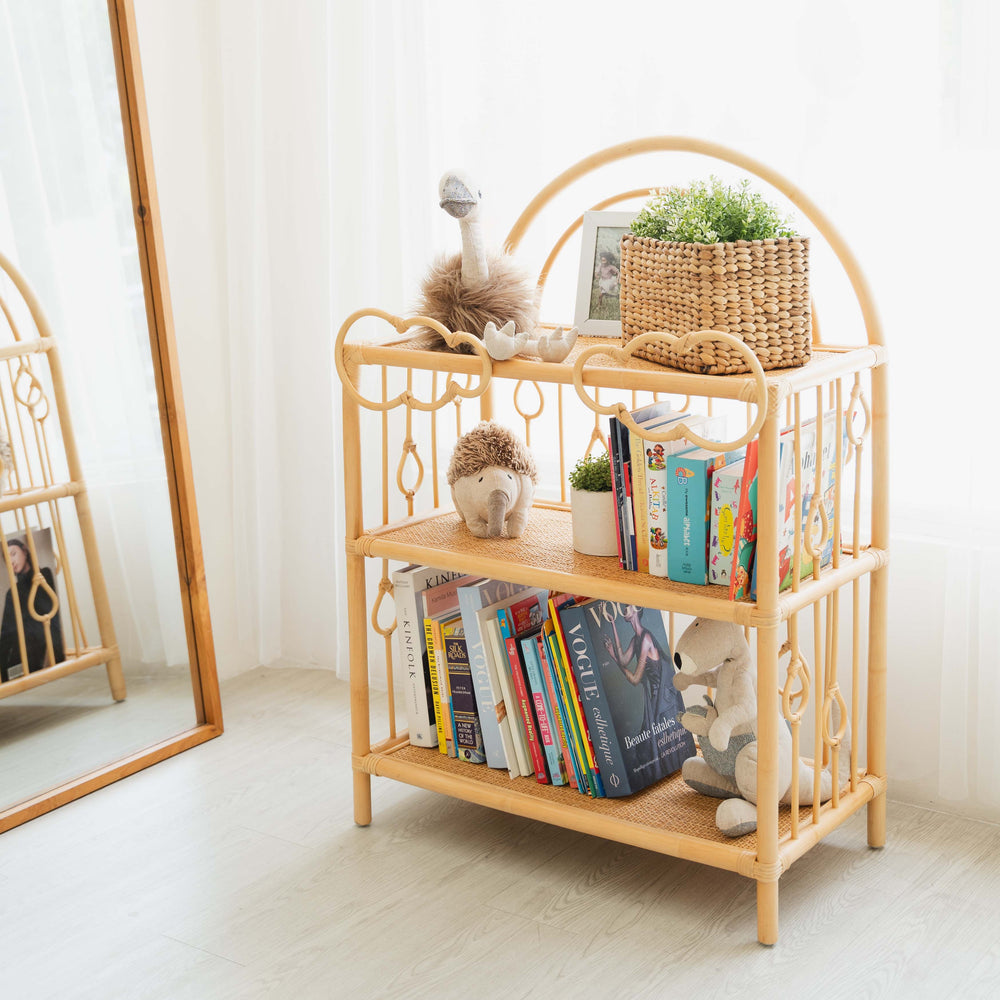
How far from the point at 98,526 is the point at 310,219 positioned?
2.43 feet

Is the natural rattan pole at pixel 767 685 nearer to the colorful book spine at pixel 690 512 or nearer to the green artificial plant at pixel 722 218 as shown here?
the colorful book spine at pixel 690 512

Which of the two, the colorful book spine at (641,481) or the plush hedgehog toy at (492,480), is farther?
the plush hedgehog toy at (492,480)

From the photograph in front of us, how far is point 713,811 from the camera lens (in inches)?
69.7

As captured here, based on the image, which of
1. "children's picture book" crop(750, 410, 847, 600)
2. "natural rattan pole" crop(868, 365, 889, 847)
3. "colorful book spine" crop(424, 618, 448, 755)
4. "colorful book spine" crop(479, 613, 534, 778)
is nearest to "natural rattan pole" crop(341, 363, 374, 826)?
"colorful book spine" crop(424, 618, 448, 755)

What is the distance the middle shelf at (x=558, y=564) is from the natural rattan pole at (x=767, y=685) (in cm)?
3

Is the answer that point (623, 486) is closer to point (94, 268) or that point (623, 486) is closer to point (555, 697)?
point (555, 697)

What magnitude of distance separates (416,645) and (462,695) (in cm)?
11

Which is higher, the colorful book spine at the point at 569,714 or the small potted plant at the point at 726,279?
the small potted plant at the point at 726,279

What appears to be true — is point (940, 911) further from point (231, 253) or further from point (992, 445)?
point (231, 253)

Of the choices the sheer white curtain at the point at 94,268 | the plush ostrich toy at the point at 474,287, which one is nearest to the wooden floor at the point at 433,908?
the sheer white curtain at the point at 94,268

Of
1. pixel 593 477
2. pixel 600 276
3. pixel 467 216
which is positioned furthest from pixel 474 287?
pixel 593 477

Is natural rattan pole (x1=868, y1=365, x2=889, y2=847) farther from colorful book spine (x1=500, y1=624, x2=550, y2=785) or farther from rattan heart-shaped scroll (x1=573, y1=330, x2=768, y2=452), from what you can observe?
colorful book spine (x1=500, y1=624, x2=550, y2=785)

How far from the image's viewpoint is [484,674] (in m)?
1.90

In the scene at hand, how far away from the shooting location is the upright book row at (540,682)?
5.94 feet
